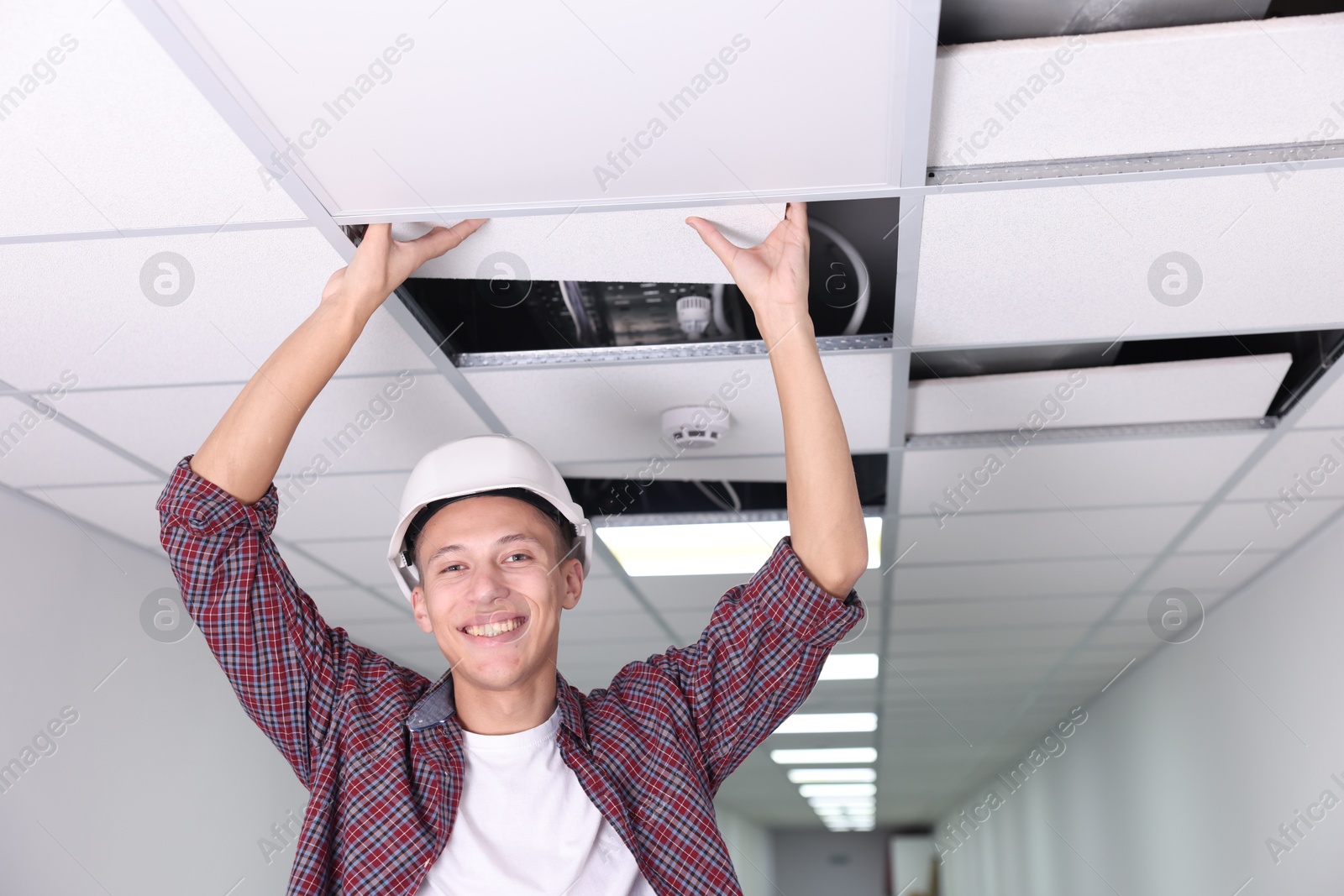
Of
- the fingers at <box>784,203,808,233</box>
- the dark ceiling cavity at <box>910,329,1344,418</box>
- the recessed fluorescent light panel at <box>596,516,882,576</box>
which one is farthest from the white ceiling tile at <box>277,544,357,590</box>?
the fingers at <box>784,203,808,233</box>

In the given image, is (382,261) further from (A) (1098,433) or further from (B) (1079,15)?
(A) (1098,433)

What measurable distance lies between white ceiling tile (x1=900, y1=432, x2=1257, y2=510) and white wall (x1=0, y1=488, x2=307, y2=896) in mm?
2368

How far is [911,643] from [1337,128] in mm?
3474

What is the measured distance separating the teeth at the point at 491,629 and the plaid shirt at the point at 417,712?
0.14m

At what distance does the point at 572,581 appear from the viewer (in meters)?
1.87

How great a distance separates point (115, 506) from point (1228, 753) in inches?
162

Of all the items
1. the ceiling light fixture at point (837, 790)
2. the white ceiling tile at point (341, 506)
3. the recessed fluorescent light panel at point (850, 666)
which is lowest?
the white ceiling tile at point (341, 506)

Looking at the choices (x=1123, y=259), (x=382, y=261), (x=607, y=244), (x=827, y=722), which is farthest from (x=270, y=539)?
(x=827, y=722)

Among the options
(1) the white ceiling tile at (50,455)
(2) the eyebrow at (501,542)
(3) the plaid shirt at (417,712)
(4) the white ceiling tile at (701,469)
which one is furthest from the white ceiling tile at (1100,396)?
(1) the white ceiling tile at (50,455)

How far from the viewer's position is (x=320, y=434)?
2549 millimetres

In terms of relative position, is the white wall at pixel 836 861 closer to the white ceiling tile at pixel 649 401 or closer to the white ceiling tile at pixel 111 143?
the white ceiling tile at pixel 649 401

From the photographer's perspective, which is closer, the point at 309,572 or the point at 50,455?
the point at 50,455

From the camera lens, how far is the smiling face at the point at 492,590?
1642 mm

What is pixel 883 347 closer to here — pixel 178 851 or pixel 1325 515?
pixel 1325 515
